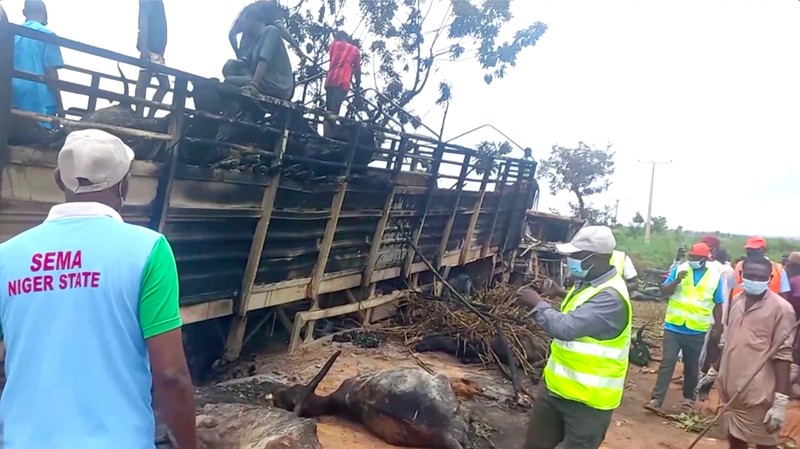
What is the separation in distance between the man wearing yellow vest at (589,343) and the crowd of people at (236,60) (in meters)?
2.60

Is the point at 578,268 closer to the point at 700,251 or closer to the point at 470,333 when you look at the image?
the point at 700,251

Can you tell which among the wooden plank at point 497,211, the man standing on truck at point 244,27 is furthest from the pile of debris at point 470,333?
the man standing on truck at point 244,27

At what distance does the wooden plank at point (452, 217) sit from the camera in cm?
812

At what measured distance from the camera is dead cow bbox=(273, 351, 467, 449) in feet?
13.4

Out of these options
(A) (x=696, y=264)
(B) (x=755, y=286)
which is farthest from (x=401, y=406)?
(A) (x=696, y=264)

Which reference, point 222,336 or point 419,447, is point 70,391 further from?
point 222,336

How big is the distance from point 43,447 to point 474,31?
13.9m

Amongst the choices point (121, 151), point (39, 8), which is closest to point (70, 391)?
point (121, 151)

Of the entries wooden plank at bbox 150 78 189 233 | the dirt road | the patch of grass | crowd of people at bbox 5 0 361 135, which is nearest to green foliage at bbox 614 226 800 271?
the patch of grass

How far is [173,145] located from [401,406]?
7.18 feet

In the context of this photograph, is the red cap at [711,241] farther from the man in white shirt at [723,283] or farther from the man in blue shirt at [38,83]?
the man in blue shirt at [38,83]

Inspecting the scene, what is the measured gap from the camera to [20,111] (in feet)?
10.1

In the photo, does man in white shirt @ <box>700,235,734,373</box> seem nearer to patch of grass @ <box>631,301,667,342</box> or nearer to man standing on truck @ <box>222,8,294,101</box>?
patch of grass @ <box>631,301,667,342</box>

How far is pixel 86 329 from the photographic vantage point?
1464 mm
